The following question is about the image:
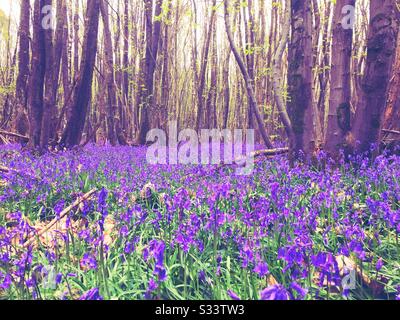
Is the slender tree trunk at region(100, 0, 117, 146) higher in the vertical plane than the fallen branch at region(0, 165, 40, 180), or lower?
higher

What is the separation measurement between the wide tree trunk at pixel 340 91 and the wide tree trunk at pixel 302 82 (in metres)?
0.33

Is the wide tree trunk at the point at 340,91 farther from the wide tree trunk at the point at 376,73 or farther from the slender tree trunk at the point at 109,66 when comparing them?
the slender tree trunk at the point at 109,66

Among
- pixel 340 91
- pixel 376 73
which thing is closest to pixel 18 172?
pixel 340 91

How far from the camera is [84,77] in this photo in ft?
32.5

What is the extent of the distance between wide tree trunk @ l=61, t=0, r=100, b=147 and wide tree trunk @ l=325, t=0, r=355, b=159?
262 inches

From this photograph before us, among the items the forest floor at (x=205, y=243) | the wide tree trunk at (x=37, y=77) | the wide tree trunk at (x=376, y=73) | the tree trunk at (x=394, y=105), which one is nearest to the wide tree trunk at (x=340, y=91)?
the wide tree trunk at (x=376, y=73)

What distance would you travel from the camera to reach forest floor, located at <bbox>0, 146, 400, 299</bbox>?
2.03 m

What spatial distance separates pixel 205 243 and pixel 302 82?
4.05 meters

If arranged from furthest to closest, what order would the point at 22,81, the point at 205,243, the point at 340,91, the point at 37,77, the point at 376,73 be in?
the point at 22,81, the point at 37,77, the point at 340,91, the point at 376,73, the point at 205,243

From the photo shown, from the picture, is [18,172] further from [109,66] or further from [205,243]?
[109,66]

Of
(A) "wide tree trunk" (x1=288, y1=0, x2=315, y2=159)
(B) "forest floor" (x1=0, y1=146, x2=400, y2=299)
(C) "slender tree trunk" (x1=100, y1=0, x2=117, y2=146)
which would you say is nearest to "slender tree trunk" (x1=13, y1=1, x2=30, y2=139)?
(C) "slender tree trunk" (x1=100, y1=0, x2=117, y2=146)

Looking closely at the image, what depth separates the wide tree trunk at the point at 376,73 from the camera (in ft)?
17.4

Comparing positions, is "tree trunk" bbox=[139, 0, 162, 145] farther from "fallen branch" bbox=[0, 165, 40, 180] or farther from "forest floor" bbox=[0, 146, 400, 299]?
"forest floor" bbox=[0, 146, 400, 299]
